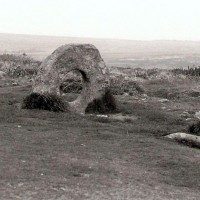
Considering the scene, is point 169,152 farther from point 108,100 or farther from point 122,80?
point 122,80

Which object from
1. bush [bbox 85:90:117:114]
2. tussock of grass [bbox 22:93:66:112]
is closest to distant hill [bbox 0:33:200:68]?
bush [bbox 85:90:117:114]

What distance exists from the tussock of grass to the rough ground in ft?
2.13

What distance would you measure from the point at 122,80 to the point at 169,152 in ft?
62.3

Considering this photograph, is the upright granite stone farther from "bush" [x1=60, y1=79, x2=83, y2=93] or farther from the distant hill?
the distant hill

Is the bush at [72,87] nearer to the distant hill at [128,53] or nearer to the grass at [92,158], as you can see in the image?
the grass at [92,158]

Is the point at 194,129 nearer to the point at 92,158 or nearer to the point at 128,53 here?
the point at 92,158

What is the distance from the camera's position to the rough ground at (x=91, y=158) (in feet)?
33.6

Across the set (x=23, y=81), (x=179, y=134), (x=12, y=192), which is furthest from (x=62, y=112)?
(x=23, y=81)

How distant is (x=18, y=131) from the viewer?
15141 millimetres

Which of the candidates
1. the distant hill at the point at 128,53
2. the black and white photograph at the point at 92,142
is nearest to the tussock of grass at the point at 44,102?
the black and white photograph at the point at 92,142

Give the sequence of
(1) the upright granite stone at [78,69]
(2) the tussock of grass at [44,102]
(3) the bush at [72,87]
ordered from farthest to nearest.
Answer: (3) the bush at [72,87]
(1) the upright granite stone at [78,69]
(2) the tussock of grass at [44,102]

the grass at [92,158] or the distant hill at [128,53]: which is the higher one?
the grass at [92,158]

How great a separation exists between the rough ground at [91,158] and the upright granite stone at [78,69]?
4.85ft

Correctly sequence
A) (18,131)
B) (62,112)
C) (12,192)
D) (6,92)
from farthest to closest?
(6,92), (62,112), (18,131), (12,192)
